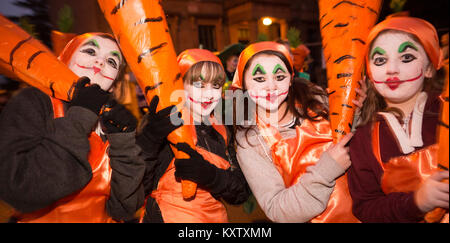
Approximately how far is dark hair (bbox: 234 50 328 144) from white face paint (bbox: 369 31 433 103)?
1.24ft

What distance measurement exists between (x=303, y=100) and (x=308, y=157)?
34 centimetres

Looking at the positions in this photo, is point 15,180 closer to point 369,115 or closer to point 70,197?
point 70,197

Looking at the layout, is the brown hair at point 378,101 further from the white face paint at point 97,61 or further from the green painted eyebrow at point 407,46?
the white face paint at point 97,61

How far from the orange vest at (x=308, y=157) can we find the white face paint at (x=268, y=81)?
0.16m

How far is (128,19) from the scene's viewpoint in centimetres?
94

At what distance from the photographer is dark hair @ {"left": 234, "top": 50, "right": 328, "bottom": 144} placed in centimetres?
122

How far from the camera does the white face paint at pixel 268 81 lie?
115 cm

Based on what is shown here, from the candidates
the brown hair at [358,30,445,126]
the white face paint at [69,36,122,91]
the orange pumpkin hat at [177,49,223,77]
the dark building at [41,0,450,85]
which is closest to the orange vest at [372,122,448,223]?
the brown hair at [358,30,445,126]

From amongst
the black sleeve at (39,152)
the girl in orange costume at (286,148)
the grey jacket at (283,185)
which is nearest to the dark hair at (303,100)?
the girl in orange costume at (286,148)

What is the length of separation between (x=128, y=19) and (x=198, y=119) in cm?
60

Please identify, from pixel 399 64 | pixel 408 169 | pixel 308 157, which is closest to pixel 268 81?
pixel 308 157

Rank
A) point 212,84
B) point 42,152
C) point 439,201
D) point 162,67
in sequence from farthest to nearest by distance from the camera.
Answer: point 212,84
point 162,67
point 42,152
point 439,201

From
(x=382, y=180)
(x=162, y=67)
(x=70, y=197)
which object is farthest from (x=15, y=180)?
(x=382, y=180)

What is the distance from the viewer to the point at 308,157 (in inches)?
44.1
